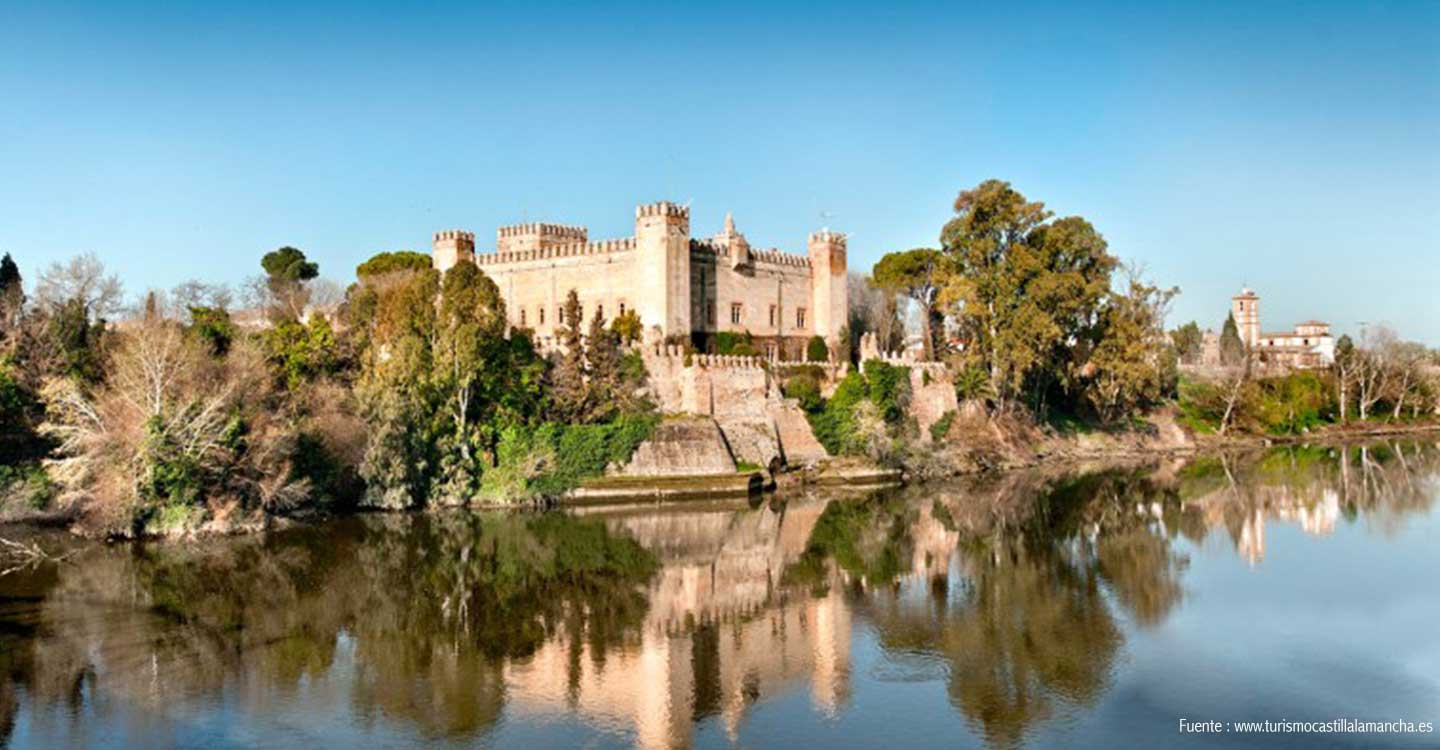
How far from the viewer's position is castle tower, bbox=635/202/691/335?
38875mm

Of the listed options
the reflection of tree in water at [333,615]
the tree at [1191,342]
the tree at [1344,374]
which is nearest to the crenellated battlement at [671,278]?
the reflection of tree in water at [333,615]

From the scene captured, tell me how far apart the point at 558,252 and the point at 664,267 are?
5727 millimetres

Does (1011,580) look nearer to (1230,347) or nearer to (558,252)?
(558,252)

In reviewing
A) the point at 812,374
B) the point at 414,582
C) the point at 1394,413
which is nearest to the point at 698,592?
the point at 414,582

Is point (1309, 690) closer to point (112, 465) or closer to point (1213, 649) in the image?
point (1213, 649)

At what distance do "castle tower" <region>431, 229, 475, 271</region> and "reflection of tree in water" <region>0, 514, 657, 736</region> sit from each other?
17.0 m

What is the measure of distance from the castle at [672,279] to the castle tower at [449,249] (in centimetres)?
4

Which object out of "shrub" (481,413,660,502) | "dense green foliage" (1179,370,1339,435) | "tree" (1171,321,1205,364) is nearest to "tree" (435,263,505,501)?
"shrub" (481,413,660,502)

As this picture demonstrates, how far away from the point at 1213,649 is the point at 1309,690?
6.27 feet

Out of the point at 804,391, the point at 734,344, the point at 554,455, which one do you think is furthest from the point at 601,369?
the point at 804,391

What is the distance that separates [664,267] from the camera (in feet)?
127

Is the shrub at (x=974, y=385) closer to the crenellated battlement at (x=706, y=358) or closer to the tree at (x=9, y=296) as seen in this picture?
the crenellated battlement at (x=706, y=358)

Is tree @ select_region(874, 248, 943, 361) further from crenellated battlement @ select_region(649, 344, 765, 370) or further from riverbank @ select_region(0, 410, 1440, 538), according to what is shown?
crenellated battlement @ select_region(649, 344, 765, 370)

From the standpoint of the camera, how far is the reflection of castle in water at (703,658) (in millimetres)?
14445
